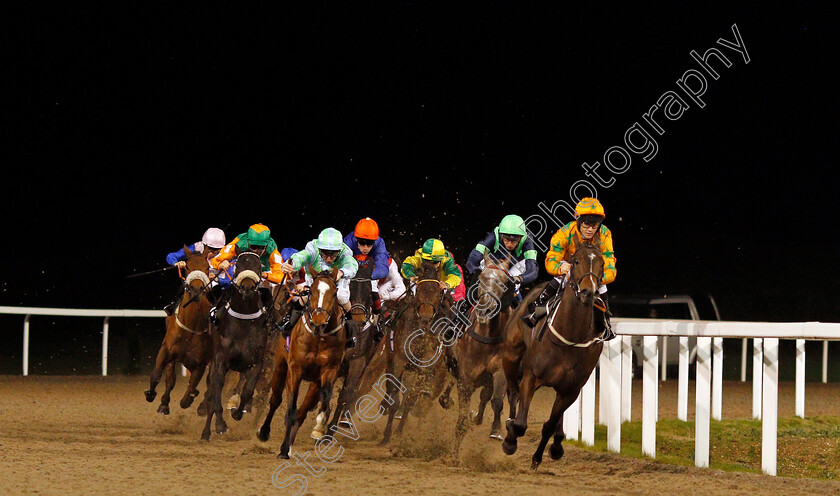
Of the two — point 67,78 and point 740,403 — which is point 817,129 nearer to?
point 740,403

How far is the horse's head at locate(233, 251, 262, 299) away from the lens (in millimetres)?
7836

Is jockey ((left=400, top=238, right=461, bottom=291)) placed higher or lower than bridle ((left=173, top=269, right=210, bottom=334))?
higher

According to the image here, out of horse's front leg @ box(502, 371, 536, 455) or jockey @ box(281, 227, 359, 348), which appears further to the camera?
jockey @ box(281, 227, 359, 348)

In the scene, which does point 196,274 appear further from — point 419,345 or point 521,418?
point 521,418

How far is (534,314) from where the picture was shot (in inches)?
264

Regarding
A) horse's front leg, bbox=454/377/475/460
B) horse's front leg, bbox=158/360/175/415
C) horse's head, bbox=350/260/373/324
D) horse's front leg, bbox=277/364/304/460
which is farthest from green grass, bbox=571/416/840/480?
horse's front leg, bbox=158/360/175/415

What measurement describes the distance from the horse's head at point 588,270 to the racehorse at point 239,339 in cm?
291

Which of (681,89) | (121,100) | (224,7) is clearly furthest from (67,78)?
(681,89)

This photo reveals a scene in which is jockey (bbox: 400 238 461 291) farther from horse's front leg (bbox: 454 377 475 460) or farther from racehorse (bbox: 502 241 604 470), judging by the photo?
racehorse (bbox: 502 241 604 470)

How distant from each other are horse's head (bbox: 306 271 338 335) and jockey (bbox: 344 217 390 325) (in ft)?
4.30

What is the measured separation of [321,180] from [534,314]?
1665 cm

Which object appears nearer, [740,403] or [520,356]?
[520,356]

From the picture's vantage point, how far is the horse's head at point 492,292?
7.46 meters

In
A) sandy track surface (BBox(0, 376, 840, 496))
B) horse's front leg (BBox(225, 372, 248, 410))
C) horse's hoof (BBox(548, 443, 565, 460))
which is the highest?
horse's front leg (BBox(225, 372, 248, 410))
